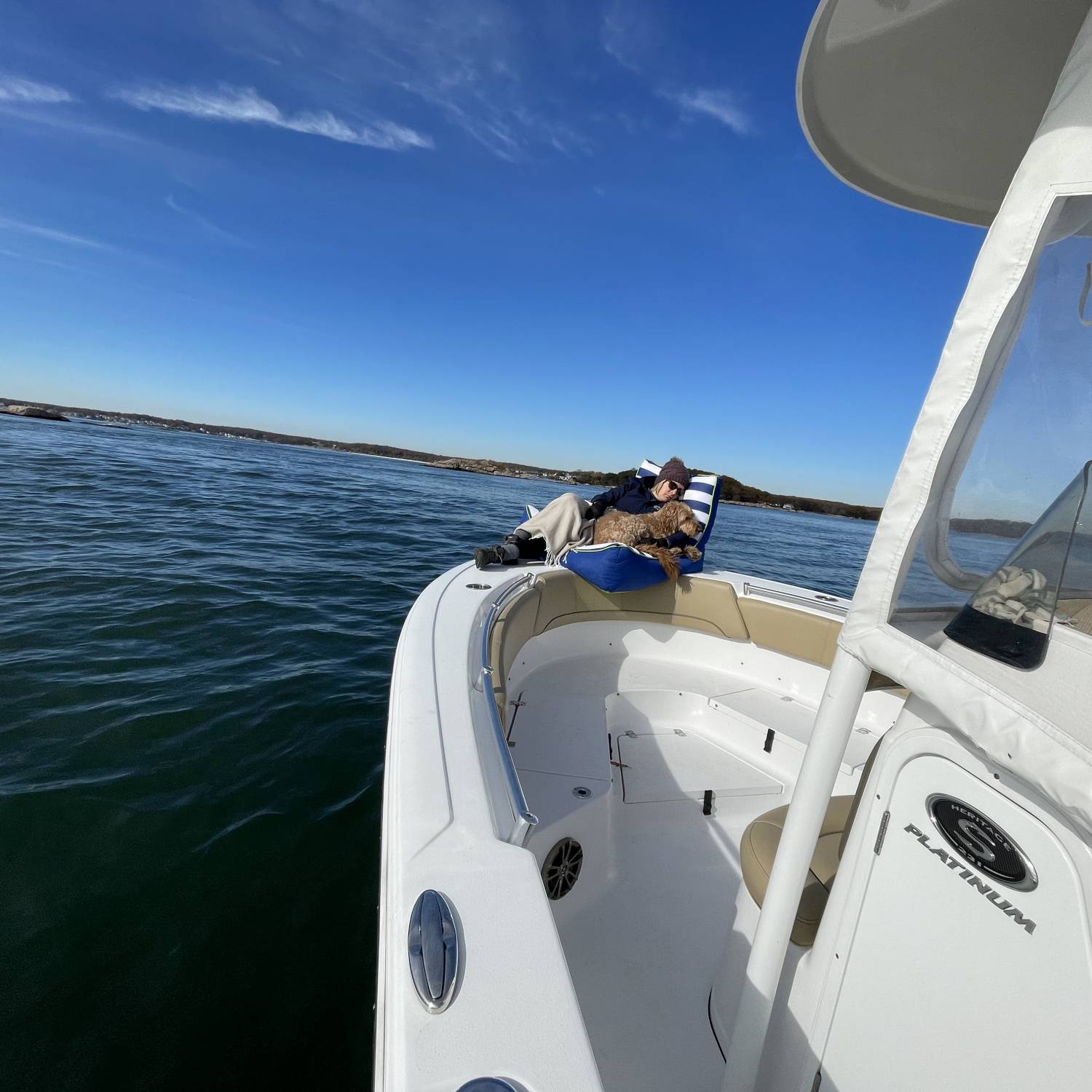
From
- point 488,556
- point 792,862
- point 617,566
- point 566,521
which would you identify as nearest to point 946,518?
point 792,862

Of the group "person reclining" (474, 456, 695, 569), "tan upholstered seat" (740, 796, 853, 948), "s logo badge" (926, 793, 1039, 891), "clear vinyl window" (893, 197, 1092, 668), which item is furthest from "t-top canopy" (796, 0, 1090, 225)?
"person reclining" (474, 456, 695, 569)

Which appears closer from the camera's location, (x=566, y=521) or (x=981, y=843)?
(x=981, y=843)

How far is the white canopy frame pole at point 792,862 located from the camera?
3.07 ft

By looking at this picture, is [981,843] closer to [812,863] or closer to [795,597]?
[812,863]

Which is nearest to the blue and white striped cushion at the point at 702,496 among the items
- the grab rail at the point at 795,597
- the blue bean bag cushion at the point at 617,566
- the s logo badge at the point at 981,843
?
the blue bean bag cushion at the point at 617,566

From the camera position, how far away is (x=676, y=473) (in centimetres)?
364

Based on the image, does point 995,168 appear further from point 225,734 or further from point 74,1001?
point 225,734

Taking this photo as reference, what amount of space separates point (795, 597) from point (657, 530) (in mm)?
962

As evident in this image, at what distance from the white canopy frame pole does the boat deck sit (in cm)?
Result: 45

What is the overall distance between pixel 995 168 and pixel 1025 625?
117cm

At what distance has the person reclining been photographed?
3469 millimetres

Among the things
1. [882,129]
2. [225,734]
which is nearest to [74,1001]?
[225,734]

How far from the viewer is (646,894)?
1850mm

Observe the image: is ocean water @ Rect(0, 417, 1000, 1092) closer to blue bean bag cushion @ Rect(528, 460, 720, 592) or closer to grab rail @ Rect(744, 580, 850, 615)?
blue bean bag cushion @ Rect(528, 460, 720, 592)
